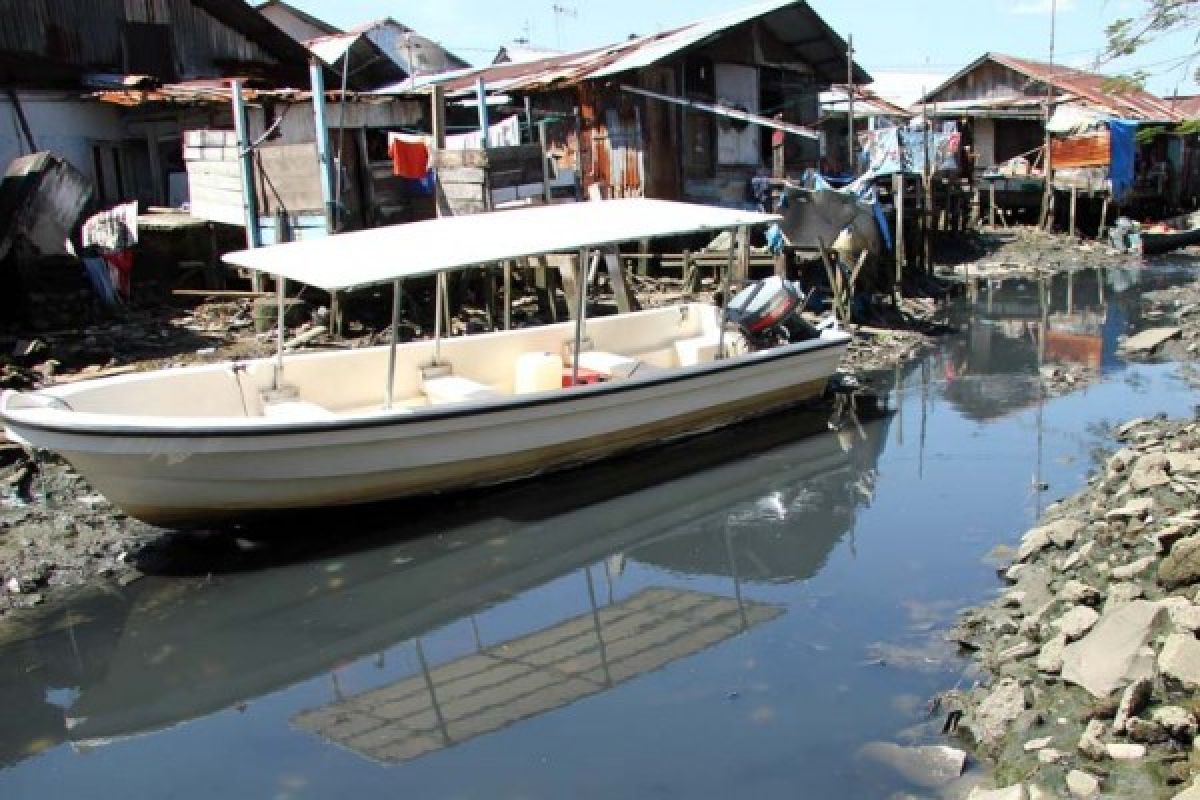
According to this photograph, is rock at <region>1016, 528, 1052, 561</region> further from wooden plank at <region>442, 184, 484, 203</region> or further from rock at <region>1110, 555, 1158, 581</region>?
wooden plank at <region>442, 184, 484, 203</region>

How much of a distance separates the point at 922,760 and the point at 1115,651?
1.03 meters

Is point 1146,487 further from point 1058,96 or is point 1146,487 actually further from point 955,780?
point 1058,96

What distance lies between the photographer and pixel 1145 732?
14.5ft

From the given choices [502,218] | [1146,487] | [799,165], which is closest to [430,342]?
[502,218]

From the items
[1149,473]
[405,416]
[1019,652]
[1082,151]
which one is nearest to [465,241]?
[405,416]

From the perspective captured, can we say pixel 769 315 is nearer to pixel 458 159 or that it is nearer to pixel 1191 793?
pixel 458 159

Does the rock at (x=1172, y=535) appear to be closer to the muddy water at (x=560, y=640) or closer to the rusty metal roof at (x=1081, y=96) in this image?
the muddy water at (x=560, y=640)

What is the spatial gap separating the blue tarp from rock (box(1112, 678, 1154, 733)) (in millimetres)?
25586

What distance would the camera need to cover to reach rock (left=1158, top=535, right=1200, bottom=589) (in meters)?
5.46

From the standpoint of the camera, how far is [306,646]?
22.4ft

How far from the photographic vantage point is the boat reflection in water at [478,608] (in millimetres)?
6199

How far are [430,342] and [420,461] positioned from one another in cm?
185

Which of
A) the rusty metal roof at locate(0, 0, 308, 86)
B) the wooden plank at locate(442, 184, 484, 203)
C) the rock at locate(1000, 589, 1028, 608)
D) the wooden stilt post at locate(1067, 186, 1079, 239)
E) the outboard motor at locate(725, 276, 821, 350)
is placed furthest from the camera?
the wooden stilt post at locate(1067, 186, 1079, 239)

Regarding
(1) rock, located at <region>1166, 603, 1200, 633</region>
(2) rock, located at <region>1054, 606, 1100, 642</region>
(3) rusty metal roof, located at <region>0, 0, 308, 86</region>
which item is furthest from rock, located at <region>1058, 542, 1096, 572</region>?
(3) rusty metal roof, located at <region>0, 0, 308, 86</region>
